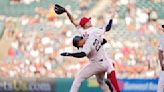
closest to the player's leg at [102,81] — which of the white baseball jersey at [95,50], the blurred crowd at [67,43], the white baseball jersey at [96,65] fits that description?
the white baseball jersey at [96,65]

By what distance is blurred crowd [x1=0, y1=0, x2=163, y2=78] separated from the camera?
11836 millimetres

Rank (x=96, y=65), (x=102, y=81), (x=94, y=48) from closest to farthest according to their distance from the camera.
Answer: (x=94, y=48), (x=96, y=65), (x=102, y=81)

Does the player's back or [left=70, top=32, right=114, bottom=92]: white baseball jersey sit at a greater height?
the player's back

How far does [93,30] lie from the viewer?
351 inches

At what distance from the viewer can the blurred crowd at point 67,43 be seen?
1184 cm

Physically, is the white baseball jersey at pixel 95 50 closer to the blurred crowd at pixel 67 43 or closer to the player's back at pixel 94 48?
the player's back at pixel 94 48

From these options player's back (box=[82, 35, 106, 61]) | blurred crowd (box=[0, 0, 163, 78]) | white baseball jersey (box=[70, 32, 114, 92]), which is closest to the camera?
player's back (box=[82, 35, 106, 61])

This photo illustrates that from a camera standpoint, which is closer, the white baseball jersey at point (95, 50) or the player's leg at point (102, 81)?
the white baseball jersey at point (95, 50)

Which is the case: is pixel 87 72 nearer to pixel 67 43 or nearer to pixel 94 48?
pixel 94 48

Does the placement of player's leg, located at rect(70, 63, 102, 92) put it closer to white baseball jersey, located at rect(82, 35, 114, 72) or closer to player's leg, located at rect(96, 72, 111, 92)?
white baseball jersey, located at rect(82, 35, 114, 72)

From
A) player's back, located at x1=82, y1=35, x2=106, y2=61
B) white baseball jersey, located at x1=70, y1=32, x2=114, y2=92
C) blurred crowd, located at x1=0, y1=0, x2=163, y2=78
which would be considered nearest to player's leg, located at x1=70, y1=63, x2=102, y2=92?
white baseball jersey, located at x1=70, y1=32, x2=114, y2=92

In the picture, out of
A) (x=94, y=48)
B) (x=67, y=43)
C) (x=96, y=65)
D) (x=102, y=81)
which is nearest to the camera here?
(x=94, y=48)

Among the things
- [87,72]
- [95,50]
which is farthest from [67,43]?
[95,50]

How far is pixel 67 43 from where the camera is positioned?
12430 mm
